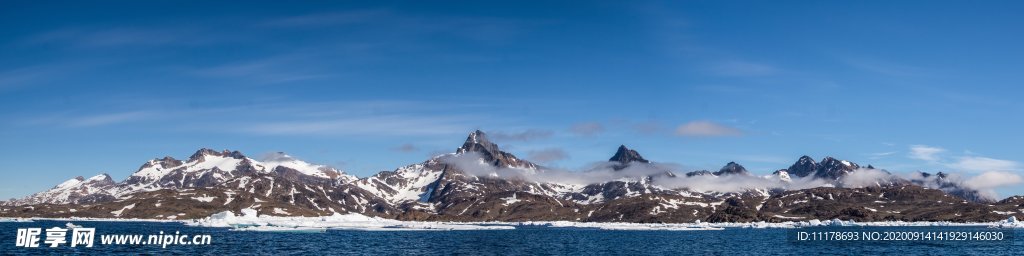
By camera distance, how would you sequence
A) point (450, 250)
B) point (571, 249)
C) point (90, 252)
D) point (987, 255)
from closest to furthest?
point (90, 252), point (987, 255), point (450, 250), point (571, 249)

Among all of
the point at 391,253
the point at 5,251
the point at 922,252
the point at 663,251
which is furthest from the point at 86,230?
A: the point at 922,252

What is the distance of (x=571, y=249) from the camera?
476 feet

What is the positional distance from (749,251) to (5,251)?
119 meters

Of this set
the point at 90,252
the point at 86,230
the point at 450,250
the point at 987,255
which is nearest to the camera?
the point at 90,252

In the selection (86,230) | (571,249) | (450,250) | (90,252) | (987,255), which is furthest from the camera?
(86,230)

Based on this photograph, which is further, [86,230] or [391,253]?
[86,230]

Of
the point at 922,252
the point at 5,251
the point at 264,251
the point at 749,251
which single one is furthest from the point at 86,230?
the point at 922,252

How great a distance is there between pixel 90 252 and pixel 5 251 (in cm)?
1372

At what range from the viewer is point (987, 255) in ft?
413

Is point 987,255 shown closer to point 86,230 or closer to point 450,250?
point 450,250

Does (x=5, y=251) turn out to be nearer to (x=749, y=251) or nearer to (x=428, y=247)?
(x=428, y=247)

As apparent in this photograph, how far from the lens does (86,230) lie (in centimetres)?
18312

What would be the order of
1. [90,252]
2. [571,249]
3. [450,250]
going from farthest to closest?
[571,249]
[450,250]
[90,252]

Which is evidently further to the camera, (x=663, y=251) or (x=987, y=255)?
(x=663, y=251)
